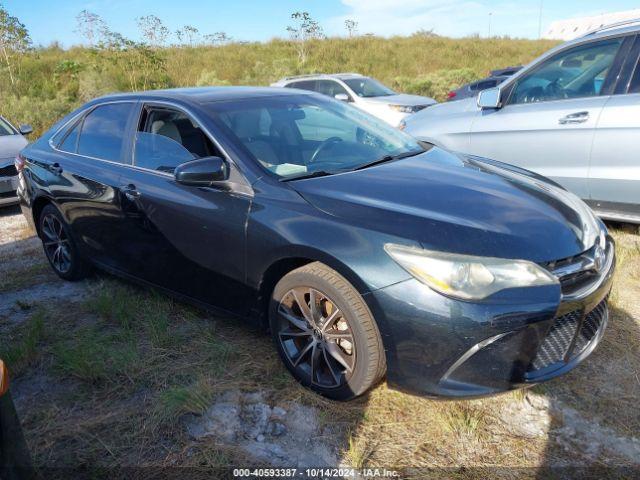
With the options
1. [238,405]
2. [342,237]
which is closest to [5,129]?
[238,405]

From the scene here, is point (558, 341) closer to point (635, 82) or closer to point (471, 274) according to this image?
point (471, 274)

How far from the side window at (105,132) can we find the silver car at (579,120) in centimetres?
328

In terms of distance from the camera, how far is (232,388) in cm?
284

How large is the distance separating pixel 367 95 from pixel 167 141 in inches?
376

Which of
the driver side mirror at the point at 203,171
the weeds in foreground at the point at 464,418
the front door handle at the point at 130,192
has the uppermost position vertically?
the driver side mirror at the point at 203,171

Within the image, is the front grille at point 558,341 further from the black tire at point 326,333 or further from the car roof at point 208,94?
the car roof at point 208,94

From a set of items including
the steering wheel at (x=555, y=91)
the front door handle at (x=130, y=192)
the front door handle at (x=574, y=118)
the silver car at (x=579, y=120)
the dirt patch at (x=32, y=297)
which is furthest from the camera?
the steering wheel at (x=555, y=91)

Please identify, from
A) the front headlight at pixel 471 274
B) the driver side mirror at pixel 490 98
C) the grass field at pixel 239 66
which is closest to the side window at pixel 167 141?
the front headlight at pixel 471 274

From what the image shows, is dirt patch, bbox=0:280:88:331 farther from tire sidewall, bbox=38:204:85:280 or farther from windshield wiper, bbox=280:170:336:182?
windshield wiper, bbox=280:170:336:182

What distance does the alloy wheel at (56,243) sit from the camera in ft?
14.5

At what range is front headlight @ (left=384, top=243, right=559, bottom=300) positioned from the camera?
7.26 ft

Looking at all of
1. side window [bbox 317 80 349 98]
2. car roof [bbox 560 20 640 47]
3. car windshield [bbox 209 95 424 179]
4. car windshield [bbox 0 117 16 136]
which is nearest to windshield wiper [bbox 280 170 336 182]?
car windshield [bbox 209 95 424 179]

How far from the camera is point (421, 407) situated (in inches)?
104

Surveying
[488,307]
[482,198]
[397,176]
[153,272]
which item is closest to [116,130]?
[153,272]
